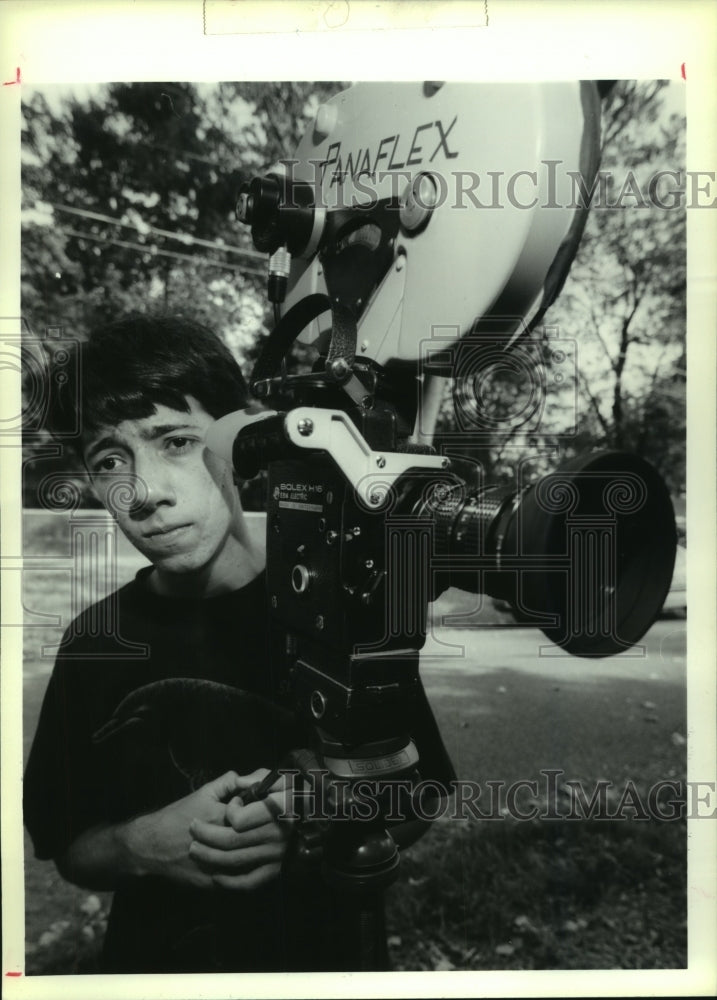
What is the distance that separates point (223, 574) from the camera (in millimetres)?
1486

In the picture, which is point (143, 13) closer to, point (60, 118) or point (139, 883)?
point (60, 118)

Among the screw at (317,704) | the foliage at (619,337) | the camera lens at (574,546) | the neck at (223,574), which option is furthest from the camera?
the neck at (223,574)

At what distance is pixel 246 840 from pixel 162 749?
9.6 inches

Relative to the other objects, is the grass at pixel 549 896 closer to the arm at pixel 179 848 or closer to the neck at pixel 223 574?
the arm at pixel 179 848

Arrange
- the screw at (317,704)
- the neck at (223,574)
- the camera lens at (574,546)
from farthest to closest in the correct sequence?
the neck at (223,574) < the screw at (317,704) < the camera lens at (574,546)

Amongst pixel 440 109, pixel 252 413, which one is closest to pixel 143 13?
pixel 440 109

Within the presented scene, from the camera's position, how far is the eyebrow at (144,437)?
56.7 inches

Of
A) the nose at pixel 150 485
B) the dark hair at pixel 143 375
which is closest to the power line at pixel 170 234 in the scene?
the dark hair at pixel 143 375

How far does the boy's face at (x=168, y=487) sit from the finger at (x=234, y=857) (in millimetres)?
553

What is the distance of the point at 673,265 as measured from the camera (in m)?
1.39

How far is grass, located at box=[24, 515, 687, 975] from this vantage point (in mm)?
1420

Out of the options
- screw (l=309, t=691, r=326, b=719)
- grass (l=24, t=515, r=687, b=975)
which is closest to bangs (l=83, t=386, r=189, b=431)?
grass (l=24, t=515, r=687, b=975)

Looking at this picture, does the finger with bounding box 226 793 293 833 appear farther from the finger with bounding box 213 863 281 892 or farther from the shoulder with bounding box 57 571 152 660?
the shoulder with bounding box 57 571 152 660

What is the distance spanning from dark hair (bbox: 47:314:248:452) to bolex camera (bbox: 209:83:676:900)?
229 millimetres
